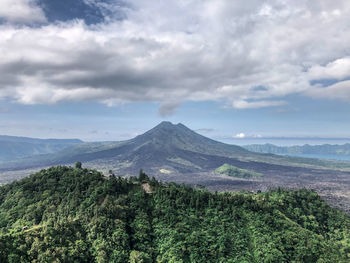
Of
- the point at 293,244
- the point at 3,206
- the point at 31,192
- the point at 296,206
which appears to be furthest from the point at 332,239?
the point at 3,206

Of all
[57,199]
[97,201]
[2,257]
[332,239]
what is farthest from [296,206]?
[2,257]

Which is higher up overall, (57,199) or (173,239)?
(57,199)

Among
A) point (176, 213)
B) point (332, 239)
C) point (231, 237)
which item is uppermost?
point (176, 213)

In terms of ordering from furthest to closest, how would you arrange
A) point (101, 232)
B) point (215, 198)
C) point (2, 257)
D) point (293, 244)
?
point (215, 198), point (293, 244), point (101, 232), point (2, 257)

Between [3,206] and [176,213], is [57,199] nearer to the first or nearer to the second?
[3,206]

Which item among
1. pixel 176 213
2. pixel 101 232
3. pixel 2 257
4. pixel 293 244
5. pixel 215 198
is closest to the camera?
pixel 2 257

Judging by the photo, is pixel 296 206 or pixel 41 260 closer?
pixel 41 260

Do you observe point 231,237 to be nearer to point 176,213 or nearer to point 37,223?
point 176,213
